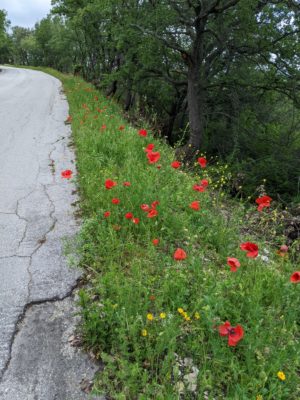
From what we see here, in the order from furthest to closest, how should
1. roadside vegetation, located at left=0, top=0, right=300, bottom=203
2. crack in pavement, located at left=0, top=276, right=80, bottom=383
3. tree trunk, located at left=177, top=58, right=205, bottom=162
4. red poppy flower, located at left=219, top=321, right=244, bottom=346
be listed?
tree trunk, located at left=177, top=58, right=205, bottom=162 < roadside vegetation, located at left=0, top=0, right=300, bottom=203 < crack in pavement, located at left=0, top=276, right=80, bottom=383 < red poppy flower, located at left=219, top=321, right=244, bottom=346

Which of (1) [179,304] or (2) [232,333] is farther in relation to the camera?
(1) [179,304]

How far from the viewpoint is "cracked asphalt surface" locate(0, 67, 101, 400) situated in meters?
1.70

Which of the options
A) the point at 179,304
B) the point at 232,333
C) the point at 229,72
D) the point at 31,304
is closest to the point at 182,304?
the point at 179,304

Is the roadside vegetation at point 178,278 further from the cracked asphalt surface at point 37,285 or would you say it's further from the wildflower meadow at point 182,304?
the cracked asphalt surface at point 37,285

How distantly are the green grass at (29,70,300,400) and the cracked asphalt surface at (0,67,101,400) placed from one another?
160 millimetres

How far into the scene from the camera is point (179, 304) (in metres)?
2.05

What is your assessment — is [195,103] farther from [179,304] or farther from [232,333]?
[232,333]

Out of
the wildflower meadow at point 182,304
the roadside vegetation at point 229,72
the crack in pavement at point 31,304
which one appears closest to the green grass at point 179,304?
the wildflower meadow at point 182,304

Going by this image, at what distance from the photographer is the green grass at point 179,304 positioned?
5.46 ft

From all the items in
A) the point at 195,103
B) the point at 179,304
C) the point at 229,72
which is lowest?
the point at 179,304

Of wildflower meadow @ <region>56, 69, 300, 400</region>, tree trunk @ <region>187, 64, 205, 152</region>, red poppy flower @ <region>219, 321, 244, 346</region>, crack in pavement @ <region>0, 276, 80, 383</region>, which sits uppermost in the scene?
tree trunk @ <region>187, 64, 205, 152</region>

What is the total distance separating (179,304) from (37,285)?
1103 mm

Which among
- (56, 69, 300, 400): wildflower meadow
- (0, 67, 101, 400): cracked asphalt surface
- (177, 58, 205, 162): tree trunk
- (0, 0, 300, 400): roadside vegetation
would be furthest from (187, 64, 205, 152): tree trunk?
(56, 69, 300, 400): wildflower meadow

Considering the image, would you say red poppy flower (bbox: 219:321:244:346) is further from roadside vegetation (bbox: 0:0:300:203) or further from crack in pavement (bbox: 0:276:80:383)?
roadside vegetation (bbox: 0:0:300:203)
